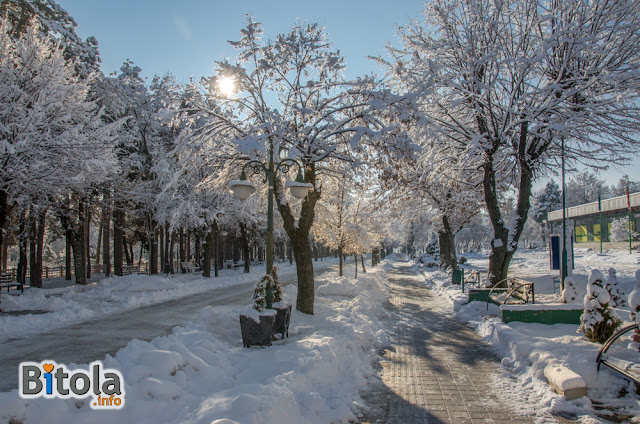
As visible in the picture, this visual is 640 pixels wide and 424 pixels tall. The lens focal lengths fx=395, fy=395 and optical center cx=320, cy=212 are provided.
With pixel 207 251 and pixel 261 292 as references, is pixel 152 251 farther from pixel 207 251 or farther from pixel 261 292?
pixel 261 292

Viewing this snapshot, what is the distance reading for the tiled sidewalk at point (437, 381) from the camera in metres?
5.20

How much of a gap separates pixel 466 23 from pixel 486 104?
324 cm

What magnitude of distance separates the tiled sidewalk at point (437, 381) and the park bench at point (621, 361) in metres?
1.20

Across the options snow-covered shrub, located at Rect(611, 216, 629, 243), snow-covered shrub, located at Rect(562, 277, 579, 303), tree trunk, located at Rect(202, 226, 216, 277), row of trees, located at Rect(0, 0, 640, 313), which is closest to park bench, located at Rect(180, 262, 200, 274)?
tree trunk, located at Rect(202, 226, 216, 277)

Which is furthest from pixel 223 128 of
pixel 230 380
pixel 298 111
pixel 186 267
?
pixel 186 267

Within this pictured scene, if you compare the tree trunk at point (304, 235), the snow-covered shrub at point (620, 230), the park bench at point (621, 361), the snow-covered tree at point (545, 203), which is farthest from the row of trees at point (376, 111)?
the snow-covered tree at point (545, 203)

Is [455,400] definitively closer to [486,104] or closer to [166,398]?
[166,398]

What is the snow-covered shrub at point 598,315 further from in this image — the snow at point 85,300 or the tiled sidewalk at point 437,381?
the snow at point 85,300

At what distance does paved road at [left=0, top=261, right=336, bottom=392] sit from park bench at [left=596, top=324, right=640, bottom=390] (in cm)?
836

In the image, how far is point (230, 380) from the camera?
5.67 m

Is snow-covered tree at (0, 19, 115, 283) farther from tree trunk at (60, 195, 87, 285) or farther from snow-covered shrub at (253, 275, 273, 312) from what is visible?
snow-covered shrub at (253, 275, 273, 312)

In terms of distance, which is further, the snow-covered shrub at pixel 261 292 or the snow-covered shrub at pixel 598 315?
the snow-covered shrub at pixel 261 292

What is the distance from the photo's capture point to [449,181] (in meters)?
17.1

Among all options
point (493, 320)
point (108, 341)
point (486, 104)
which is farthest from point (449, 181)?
point (108, 341)
